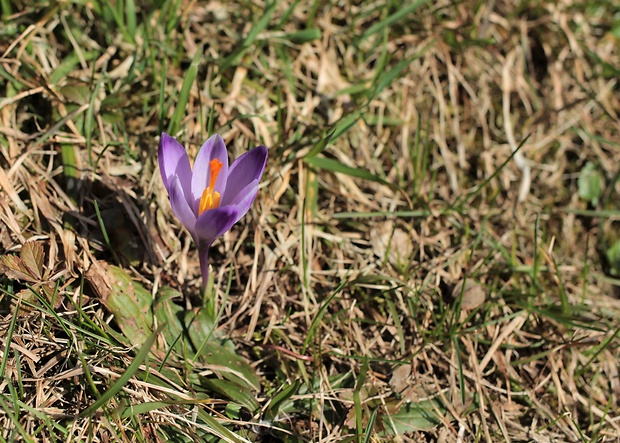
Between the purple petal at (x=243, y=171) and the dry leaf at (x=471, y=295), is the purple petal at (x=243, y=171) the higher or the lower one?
the higher one

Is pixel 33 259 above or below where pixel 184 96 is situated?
below

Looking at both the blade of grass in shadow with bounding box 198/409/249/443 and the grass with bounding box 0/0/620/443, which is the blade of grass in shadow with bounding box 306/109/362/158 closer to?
the grass with bounding box 0/0/620/443

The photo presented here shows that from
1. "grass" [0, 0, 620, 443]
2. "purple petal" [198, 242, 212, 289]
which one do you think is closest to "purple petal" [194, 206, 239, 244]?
"purple petal" [198, 242, 212, 289]

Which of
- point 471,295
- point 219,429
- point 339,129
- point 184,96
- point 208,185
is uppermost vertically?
point 184,96

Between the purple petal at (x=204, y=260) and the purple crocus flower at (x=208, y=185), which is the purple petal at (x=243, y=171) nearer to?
the purple crocus flower at (x=208, y=185)

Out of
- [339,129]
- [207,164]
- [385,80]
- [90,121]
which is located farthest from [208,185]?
[385,80]

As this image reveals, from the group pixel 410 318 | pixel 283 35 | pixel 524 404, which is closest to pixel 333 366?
pixel 410 318

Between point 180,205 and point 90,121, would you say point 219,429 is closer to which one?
point 180,205

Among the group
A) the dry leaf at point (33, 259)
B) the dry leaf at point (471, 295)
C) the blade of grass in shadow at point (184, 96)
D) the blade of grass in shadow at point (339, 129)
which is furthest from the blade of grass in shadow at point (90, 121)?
the dry leaf at point (471, 295)
